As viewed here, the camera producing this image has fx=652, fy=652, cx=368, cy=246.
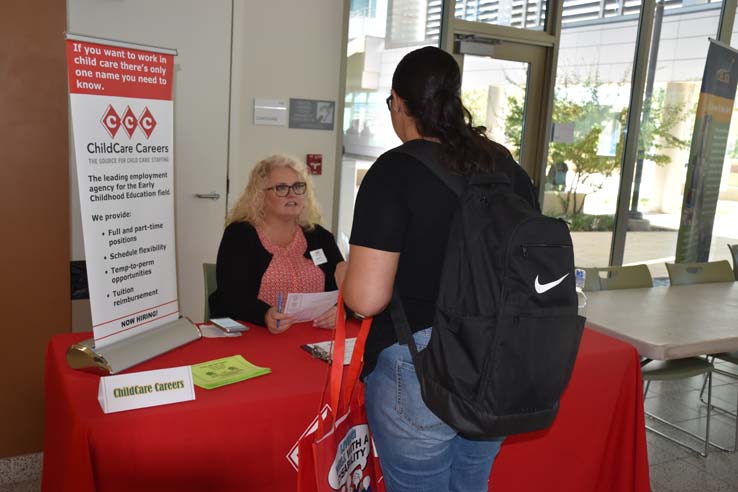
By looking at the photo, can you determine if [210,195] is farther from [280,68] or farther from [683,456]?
[683,456]

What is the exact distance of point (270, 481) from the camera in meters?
1.68

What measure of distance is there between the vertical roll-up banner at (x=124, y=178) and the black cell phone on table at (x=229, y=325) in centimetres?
16

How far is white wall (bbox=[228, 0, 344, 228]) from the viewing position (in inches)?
153

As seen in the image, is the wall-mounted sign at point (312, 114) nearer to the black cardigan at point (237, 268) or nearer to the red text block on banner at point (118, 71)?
the black cardigan at point (237, 268)

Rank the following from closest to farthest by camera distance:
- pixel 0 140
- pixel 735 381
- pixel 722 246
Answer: pixel 0 140 < pixel 735 381 < pixel 722 246

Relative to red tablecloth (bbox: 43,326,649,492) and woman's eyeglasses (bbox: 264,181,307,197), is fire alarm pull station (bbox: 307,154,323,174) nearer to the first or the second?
woman's eyeglasses (bbox: 264,181,307,197)

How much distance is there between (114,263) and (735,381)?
438cm

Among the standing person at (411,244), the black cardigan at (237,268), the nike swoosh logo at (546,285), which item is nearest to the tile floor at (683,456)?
the black cardigan at (237,268)

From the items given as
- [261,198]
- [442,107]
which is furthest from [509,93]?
[442,107]

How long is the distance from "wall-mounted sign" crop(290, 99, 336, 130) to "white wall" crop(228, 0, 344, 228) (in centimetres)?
3

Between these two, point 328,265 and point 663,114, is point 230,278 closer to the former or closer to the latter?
point 328,265

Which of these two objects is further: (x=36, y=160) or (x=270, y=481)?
(x=36, y=160)

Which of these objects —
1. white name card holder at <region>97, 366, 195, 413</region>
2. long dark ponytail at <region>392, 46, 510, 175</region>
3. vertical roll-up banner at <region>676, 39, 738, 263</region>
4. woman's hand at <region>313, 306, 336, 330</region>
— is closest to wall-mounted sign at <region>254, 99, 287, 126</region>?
woman's hand at <region>313, 306, 336, 330</region>

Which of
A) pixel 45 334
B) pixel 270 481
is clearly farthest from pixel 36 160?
pixel 270 481
